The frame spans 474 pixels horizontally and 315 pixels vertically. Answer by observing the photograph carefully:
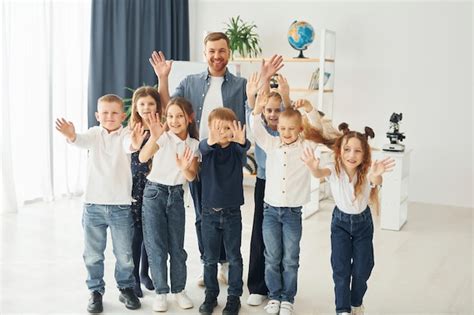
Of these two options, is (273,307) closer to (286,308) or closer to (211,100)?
(286,308)

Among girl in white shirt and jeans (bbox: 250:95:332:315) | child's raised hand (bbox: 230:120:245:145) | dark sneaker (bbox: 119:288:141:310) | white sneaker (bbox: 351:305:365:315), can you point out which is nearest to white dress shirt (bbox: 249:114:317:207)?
girl in white shirt and jeans (bbox: 250:95:332:315)

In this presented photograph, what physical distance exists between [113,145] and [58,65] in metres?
2.76

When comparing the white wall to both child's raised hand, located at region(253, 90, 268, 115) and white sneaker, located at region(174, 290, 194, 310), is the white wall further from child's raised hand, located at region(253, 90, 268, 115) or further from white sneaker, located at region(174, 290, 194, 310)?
white sneaker, located at region(174, 290, 194, 310)

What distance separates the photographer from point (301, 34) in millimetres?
5605

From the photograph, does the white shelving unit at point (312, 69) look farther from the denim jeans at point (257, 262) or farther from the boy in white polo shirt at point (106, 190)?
the boy in white polo shirt at point (106, 190)

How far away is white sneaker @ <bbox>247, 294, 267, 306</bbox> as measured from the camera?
10.0ft

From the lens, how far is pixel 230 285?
294 cm

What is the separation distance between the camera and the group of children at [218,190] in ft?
8.96

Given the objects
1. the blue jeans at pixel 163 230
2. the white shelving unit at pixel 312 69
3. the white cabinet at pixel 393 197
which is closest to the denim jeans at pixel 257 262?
the blue jeans at pixel 163 230
